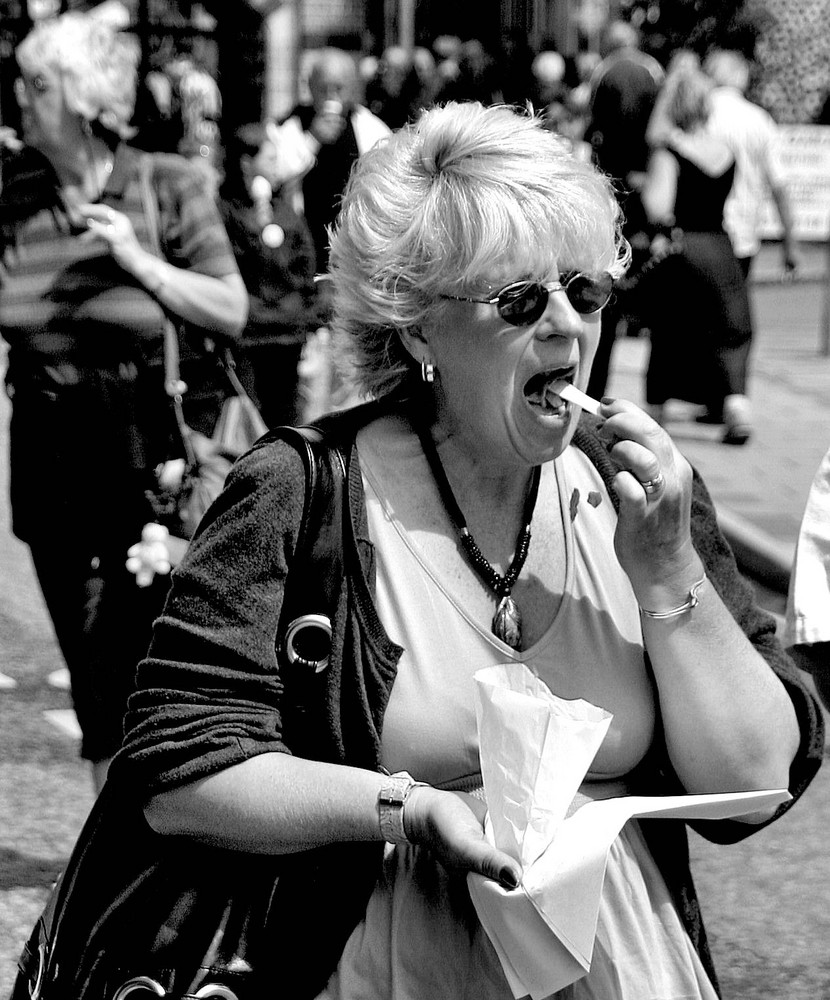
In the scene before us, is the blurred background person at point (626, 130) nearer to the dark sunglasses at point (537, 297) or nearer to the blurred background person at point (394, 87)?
the dark sunglasses at point (537, 297)

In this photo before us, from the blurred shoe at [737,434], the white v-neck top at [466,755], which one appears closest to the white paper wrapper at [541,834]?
the white v-neck top at [466,755]

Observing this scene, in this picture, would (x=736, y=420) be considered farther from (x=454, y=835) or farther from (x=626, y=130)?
(x=454, y=835)

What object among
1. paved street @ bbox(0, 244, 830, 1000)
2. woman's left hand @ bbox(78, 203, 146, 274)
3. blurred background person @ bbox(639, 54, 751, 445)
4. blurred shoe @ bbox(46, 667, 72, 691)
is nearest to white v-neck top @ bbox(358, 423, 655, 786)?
woman's left hand @ bbox(78, 203, 146, 274)

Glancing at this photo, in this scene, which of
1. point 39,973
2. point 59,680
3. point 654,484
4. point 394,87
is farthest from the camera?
point 394,87

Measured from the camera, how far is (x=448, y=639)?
2.11 m

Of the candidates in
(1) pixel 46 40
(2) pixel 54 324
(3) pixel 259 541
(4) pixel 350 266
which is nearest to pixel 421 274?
(4) pixel 350 266

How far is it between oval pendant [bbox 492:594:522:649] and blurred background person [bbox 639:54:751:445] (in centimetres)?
714

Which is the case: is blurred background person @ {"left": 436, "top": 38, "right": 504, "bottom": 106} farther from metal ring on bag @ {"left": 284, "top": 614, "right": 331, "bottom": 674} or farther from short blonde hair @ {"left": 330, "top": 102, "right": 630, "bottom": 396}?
metal ring on bag @ {"left": 284, "top": 614, "right": 331, "bottom": 674}

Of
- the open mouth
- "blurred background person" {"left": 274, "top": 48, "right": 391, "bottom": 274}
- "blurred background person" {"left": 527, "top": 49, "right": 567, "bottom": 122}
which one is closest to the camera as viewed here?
the open mouth

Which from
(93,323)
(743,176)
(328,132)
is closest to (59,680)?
(93,323)

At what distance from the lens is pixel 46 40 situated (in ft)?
12.7

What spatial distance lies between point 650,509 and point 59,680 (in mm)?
3889

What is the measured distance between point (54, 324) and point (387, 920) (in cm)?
208

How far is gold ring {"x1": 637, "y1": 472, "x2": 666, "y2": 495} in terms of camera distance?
2039 mm
